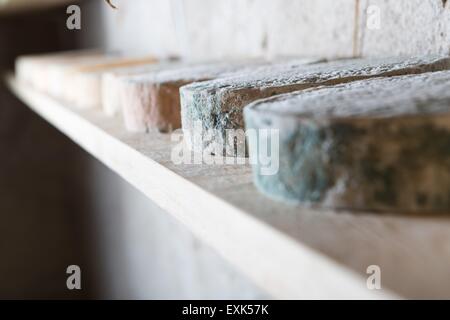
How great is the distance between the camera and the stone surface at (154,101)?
4.06 feet

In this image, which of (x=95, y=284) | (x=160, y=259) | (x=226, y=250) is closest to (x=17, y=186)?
(x=95, y=284)

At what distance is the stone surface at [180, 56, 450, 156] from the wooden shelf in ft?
0.21

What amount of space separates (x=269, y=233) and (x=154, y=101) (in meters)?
0.67

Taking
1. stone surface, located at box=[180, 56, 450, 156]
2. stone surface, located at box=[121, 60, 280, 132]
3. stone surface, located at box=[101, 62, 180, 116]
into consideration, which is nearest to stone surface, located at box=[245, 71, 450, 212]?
stone surface, located at box=[180, 56, 450, 156]

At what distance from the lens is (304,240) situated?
0.60m

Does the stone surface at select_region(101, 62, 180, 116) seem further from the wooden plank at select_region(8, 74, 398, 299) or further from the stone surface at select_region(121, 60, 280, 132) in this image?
the wooden plank at select_region(8, 74, 398, 299)

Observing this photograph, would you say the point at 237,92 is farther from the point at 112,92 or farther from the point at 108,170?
the point at 108,170

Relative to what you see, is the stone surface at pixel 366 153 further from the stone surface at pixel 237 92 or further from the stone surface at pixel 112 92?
the stone surface at pixel 112 92

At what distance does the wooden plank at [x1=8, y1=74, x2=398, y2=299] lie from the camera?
557 millimetres

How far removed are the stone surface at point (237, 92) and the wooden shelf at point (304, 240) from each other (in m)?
0.06

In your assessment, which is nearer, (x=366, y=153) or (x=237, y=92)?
(x=366, y=153)

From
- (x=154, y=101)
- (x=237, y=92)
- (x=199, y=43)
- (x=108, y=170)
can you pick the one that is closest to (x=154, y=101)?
(x=154, y=101)

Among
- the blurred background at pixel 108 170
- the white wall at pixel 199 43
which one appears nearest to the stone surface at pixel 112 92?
the blurred background at pixel 108 170

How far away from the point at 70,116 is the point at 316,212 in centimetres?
121
